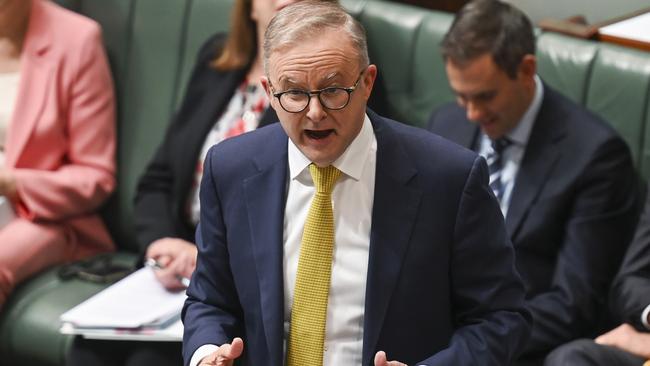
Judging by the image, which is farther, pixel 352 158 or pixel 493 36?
pixel 493 36

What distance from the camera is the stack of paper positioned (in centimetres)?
278

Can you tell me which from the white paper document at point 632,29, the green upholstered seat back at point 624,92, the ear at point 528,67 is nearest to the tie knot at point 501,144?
the ear at point 528,67

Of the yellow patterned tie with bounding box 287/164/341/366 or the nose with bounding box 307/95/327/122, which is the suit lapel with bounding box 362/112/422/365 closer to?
the yellow patterned tie with bounding box 287/164/341/366

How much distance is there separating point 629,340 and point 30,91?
1.91 m

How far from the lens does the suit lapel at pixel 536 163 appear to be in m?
2.79

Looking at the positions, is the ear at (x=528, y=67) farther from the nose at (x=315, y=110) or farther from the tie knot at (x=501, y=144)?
the nose at (x=315, y=110)

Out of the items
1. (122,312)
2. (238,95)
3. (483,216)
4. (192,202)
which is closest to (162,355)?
(122,312)

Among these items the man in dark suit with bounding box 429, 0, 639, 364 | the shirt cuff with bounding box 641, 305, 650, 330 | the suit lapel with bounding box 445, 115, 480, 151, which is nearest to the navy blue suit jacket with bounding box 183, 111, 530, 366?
the shirt cuff with bounding box 641, 305, 650, 330

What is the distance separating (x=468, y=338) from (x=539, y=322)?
0.84m

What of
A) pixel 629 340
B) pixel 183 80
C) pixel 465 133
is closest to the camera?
pixel 629 340

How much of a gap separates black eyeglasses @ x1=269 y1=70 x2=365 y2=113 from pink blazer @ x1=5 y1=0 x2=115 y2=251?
172 cm

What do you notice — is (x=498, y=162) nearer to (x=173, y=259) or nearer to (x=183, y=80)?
(x=173, y=259)

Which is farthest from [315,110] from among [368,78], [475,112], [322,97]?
[475,112]

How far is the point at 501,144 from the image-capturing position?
2879 millimetres
